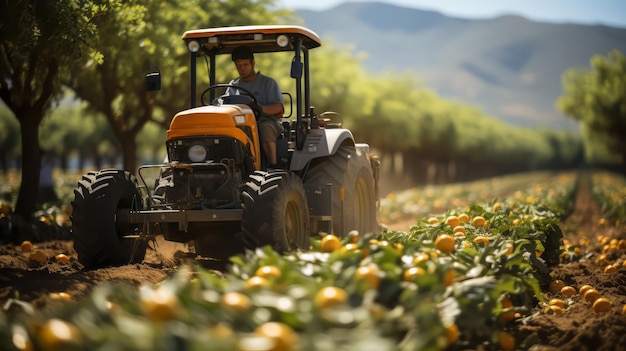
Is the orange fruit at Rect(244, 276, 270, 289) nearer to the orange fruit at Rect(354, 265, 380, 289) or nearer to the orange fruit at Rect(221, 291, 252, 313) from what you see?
the orange fruit at Rect(221, 291, 252, 313)

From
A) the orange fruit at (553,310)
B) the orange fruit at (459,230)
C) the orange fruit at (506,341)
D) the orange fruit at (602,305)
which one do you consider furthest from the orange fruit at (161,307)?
the orange fruit at (459,230)

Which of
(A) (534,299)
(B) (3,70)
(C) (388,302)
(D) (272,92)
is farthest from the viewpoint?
(B) (3,70)

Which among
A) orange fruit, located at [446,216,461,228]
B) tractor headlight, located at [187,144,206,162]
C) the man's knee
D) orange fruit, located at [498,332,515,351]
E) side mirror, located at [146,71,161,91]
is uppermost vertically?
side mirror, located at [146,71,161,91]

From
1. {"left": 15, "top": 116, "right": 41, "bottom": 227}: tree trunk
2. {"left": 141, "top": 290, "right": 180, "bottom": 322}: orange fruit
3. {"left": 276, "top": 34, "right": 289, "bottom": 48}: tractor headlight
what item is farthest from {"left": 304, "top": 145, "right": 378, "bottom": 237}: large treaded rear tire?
{"left": 15, "top": 116, "right": 41, "bottom": 227}: tree trunk

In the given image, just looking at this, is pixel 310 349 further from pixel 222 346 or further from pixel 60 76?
pixel 60 76

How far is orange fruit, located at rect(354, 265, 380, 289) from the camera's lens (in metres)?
4.50

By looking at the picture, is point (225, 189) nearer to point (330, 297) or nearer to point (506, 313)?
point (506, 313)

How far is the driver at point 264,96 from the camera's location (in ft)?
29.1

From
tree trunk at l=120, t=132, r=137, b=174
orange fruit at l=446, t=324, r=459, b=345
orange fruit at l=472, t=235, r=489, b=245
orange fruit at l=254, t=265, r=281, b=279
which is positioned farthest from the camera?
tree trunk at l=120, t=132, r=137, b=174

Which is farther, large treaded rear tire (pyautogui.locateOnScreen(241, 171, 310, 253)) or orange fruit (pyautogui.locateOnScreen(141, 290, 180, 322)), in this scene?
large treaded rear tire (pyautogui.locateOnScreen(241, 171, 310, 253))

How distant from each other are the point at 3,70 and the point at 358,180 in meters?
5.71

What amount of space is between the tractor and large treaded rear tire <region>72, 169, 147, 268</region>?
11 millimetres

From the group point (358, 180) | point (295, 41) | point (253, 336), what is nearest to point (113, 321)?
point (253, 336)

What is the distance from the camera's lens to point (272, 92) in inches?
356
